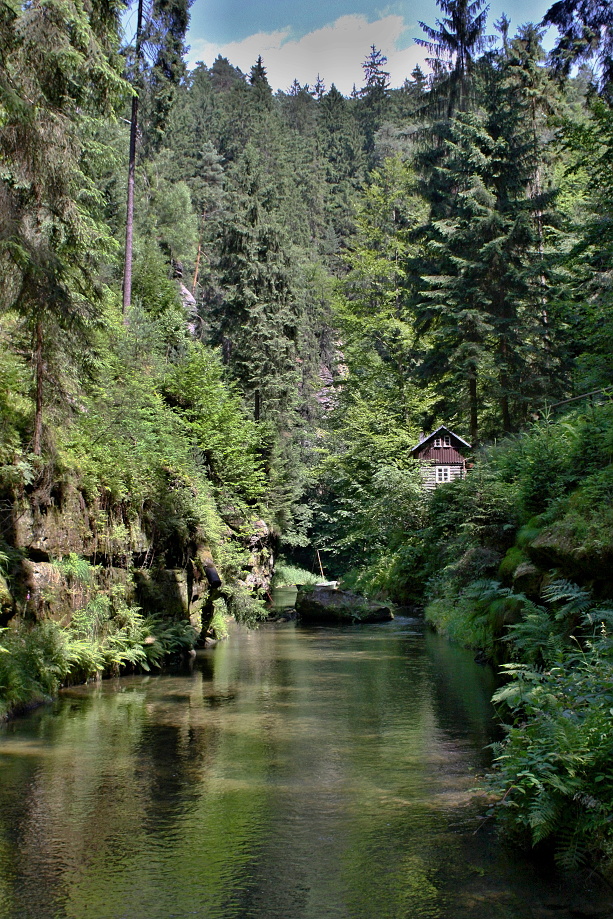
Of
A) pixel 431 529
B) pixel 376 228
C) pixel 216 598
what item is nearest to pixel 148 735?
pixel 216 598

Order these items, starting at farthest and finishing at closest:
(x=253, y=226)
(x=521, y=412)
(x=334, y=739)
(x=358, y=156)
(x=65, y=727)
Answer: (x=358, y=156)
(x=253, y=226)
(x=521, y=412)
(x=65, y=727)
(x=334, y=739)

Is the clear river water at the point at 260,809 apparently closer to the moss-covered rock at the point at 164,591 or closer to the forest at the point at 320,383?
the forest at the point at 320,383

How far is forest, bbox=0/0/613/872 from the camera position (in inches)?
360

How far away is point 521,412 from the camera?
26312mm

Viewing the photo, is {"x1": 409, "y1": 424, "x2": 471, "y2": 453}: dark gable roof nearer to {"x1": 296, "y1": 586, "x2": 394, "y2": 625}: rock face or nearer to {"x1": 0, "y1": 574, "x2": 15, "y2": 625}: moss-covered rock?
{"x1": 296, "y1": 586, "x2": 394, "y2": 625}: rock face

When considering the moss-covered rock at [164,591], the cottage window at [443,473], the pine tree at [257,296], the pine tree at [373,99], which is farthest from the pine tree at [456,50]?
the pine tree at [373,99]

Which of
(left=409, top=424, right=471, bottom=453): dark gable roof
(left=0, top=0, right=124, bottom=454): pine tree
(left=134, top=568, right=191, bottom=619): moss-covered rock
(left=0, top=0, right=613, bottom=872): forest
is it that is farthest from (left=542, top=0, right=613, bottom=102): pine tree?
(left=409, top=424, right=471, bottom=453): dark gable roof

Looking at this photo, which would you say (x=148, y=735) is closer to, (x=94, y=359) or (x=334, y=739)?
(x=334, y=739)

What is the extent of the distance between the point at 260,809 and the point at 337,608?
18.4 metres

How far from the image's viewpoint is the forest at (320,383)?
30.0 feet

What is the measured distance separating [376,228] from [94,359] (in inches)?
1448

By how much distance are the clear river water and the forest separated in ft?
2.11

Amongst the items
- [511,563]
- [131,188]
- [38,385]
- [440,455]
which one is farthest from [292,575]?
[38,385]

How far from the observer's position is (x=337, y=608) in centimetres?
2470
